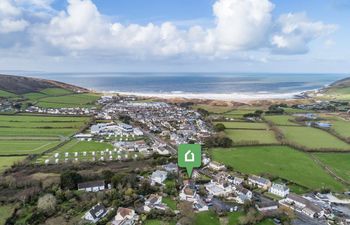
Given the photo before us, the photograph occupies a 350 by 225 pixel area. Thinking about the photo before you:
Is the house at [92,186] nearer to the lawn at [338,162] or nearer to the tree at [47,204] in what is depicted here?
the tree at [47,204]

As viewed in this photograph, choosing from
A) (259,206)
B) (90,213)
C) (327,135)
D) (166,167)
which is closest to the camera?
(90,213)

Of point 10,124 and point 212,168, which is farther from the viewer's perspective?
point 10,124

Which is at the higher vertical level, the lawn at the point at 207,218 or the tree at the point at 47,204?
the tree at the point at 47,204

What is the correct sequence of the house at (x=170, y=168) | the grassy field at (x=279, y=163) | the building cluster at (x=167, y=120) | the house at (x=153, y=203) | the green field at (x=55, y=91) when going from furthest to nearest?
the green field at (x=55, y=91), the building cluster at (x=167, y=120), the house at (x=170, y=168), the grassy field at (x=279, y=163), the house at (x=153, y=203)

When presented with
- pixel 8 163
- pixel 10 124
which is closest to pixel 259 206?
pixel 8 163

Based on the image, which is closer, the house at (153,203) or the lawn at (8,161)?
the house at (153,203)

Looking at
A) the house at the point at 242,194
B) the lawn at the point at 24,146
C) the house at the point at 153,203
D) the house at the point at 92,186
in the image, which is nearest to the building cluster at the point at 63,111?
the lawn at the point at 24,146

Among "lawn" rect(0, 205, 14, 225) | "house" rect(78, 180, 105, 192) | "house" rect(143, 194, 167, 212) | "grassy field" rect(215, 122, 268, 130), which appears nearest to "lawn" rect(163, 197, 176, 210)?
"house" rect(143, 194, 167, 212)

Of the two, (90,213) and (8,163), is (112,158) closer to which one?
(8,163)
